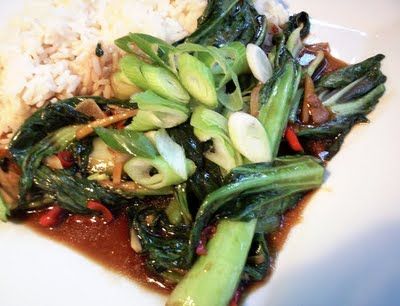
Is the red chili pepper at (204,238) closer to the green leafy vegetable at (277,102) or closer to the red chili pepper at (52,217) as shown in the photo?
the green leafy vegetable at (277,102)

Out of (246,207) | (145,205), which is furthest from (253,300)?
(145,205)

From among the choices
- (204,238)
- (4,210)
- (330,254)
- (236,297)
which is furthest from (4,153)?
(330,254)

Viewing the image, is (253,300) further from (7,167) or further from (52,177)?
(7,167)

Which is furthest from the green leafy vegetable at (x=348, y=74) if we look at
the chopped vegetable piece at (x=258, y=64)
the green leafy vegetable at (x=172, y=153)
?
the green leafy vegetable at (x=172, y=153)

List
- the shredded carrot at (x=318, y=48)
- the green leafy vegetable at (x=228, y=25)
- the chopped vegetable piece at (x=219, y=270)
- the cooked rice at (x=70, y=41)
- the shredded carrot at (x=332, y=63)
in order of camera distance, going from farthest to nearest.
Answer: the shredded carrot at (x=318, y=48), the shredded carrot at (x=332, y=63), the green leafy vegetable at (x=228, y=25), the cooked rice at (x=70, y=41), the chopped vegetable piece at (x=219, y=270)

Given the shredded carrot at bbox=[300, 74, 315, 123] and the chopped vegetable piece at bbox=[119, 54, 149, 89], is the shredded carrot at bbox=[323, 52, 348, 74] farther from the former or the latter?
the chopped vegetable piece at bbox=[119, 54, 149, 89]

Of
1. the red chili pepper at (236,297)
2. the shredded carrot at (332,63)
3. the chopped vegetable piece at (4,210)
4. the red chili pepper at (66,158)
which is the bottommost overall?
the chopped vegetable piece at (4,210)
